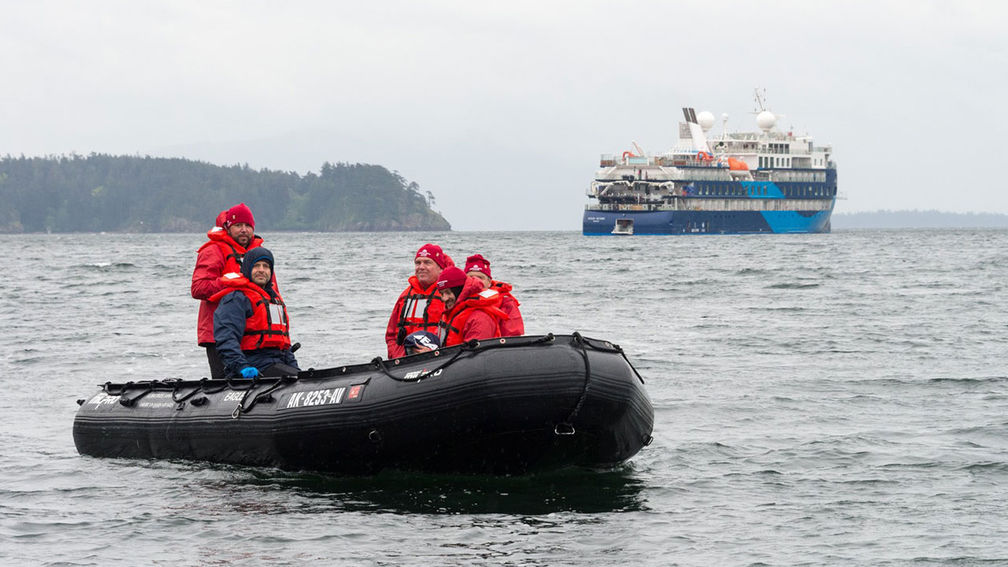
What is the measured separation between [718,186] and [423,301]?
89584 mm

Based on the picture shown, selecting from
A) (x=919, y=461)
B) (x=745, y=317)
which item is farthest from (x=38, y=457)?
(x=745, y=317)

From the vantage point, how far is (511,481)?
9.20 m

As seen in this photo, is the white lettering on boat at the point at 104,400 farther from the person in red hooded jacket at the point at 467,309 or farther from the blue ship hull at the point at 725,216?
the blue ship hull at the point at 725,216

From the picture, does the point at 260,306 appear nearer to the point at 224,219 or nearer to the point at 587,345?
the point at 224,219

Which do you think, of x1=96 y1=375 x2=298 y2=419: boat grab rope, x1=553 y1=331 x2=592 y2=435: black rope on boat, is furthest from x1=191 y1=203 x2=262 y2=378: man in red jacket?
x1=553 y1=331 x2=592 y2=435: black rope on boat

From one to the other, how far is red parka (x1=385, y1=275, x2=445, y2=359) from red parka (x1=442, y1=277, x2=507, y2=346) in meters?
0.38

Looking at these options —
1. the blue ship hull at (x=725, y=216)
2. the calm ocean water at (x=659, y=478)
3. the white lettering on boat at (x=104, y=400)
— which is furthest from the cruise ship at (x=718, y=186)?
the white lettering on boat at (x=104, y=400)

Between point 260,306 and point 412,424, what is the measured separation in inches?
75.8

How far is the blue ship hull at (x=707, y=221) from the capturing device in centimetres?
9269

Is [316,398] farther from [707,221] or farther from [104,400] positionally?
[707,221]

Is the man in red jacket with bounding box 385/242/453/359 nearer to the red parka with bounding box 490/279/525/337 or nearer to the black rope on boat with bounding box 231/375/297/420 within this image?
the red parka with bounding box 490/279/525/337

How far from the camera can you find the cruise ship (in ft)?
305

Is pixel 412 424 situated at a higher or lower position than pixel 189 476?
higher

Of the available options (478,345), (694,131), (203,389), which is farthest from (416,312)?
(694,131)
